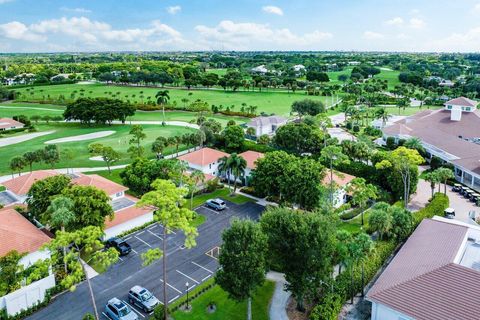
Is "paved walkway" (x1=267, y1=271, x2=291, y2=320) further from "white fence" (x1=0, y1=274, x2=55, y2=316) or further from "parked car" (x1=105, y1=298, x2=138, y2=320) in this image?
"white fence" (x1=0, y1=274, x2=55, y2=316)

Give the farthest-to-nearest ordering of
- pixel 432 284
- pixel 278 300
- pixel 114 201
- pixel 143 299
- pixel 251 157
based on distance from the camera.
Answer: pixel 251 157 → pixel 114 201 → pixel 278 300 → pixel 143 299 → pixel 432 284

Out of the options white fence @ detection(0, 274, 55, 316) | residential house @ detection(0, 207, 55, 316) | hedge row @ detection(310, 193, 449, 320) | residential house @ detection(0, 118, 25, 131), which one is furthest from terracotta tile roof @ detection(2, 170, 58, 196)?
residential house @ detection(0, 118, 25, 131)

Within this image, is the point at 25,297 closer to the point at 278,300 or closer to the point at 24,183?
the point at 278,300

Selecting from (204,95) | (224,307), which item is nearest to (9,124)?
(204,95)

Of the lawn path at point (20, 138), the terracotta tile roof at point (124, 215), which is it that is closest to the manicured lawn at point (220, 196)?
the terracotta tile roof at point (124, 215)

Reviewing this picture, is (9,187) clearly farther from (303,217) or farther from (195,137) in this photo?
(303,217)

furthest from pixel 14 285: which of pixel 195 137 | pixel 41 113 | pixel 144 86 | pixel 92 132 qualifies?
pixel 144 86

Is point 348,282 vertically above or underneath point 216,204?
above
